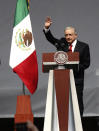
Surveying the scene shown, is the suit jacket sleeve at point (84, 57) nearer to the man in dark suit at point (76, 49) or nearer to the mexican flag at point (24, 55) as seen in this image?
the man in dark suit at point (76, 49)

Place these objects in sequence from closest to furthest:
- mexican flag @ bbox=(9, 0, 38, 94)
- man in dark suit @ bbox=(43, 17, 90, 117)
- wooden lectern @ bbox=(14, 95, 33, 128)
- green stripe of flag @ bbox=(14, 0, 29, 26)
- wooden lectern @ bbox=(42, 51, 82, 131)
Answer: wooden lectern @ bbox=(42, 51, 82, 131) < wooden lectern @ bbox=(14, 95, 33, 128) < man in dark suit @ bbox=(43, 17, 90, 117) < mexican flag @ bbox=(9, 0, 38, 94) < green stripe of flag @ bbox=(14, 0, 29, 26)

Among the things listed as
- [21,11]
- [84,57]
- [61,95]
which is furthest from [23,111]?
[21,11]

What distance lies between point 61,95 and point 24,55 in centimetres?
81

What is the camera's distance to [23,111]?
170 inches

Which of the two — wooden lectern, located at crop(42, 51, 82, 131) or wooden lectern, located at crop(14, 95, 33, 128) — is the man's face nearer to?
wooden lectern, located at crop(42, 51, 82, 131)

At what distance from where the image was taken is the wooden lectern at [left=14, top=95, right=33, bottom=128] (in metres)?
4.26

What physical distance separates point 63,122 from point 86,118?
2151mm

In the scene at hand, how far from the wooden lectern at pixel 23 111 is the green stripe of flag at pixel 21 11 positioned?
976 mm

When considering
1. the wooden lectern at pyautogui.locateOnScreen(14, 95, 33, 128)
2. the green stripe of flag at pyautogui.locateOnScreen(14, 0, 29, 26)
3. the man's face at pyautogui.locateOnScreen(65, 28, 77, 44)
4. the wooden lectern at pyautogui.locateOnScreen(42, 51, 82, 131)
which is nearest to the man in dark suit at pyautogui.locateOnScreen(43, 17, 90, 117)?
the man's face at pyautogui.locateOnScreen(65, 28, 77, 44)

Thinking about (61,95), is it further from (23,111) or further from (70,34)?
(70,34)

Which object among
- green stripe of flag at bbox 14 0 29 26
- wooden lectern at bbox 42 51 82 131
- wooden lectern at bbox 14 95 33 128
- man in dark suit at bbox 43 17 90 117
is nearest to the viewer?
wooden lectern at bbox 42 51 82 131

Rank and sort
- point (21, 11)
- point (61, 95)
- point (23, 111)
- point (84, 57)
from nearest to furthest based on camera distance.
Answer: point (61, 95) → point (23, 111) → point (84, 57) → point (21, 11)

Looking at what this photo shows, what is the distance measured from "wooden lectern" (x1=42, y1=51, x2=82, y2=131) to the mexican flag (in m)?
0.56

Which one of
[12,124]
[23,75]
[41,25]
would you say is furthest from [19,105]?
[41,25]
